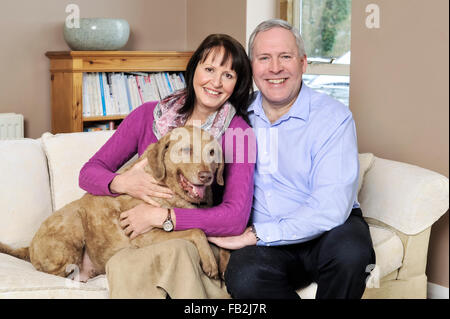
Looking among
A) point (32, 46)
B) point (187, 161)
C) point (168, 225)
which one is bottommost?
point (168, 225)

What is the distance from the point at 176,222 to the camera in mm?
1960

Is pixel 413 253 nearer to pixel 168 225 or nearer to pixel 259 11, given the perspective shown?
pixel 168 225

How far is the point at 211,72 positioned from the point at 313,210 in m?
0.64

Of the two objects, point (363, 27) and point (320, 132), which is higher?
point (363, 27)

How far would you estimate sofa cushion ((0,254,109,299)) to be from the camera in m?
1.81

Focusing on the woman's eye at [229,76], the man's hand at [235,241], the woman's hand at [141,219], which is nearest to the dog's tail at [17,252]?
the woman's hand at [141,219]

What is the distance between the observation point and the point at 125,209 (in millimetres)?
2098

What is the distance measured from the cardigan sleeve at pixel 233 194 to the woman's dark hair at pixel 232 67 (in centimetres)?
10

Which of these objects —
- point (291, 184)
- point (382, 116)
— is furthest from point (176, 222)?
point (382, 116)

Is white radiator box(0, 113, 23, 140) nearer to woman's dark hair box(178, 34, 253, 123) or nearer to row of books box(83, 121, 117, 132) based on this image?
row of books box(83, 121, 117, 132)

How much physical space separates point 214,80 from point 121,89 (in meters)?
1.84

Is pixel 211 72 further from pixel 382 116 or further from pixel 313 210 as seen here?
pixel 382 116

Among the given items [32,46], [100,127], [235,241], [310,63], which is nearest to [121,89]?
[100,127]
